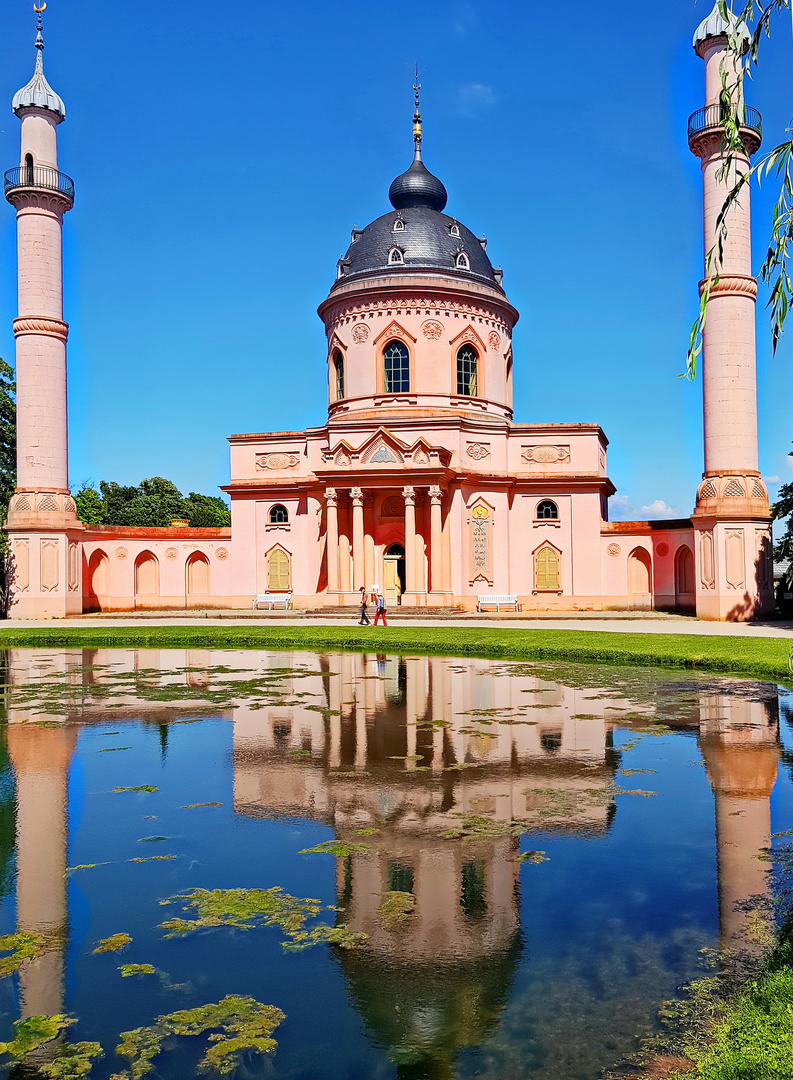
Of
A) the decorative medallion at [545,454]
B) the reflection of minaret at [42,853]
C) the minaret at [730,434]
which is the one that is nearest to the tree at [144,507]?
the decorative medallion at [545,454]

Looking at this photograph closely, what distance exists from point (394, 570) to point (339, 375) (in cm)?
1172

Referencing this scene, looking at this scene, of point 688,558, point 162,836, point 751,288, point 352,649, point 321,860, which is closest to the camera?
point 321,860

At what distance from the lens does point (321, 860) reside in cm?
673

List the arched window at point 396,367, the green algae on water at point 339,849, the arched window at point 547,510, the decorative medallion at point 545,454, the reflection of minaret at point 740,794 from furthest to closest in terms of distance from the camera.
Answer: the arched window at point 396,367
the decorative medallion at point 545,454
the arched window at point 547,510
the green algae on water at point 339,849
the reflection of minaret at point 740,794

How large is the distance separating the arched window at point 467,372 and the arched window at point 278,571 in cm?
1245

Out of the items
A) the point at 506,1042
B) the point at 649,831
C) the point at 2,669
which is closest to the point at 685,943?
the point at 506,1042

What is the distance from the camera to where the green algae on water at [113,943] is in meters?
5.24

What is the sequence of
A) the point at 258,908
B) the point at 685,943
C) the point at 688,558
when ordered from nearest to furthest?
the point at 685,943, the point at 258,908, the point at 688,558

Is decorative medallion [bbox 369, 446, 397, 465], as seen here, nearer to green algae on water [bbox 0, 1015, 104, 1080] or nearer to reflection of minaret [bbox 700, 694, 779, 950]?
reflection of minaret [bbox 700, 694, 779, 950]

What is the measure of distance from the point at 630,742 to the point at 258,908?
6.35m

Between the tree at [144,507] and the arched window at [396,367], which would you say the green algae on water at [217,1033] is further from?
the tree at [144,507]

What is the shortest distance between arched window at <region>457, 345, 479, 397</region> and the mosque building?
78 mm

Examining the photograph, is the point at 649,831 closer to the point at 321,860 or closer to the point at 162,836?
the point at 321,860

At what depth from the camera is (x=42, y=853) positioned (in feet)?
23.2
